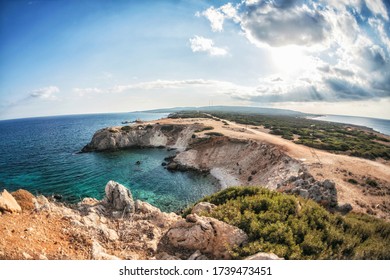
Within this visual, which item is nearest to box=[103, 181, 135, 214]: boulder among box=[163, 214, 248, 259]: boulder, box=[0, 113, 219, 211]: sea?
box=[163, 214, 248, 259]: boulder

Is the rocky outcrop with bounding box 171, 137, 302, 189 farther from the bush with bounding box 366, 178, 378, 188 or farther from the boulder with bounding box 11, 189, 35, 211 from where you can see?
the boulder with bounding box 11, 189, 35, 211

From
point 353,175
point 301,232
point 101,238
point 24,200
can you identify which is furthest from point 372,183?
point 24,200

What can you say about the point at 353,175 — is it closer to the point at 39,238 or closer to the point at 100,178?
the point at 39,238

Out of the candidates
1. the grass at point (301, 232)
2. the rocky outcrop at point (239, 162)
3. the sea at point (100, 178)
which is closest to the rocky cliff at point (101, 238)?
the grass at point (301, 232)

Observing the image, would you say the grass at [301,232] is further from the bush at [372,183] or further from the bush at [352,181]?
the bush at [372,183]

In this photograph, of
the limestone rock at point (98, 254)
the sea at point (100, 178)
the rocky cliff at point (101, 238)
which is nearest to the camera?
the rocky cliff at point (101, 238)
